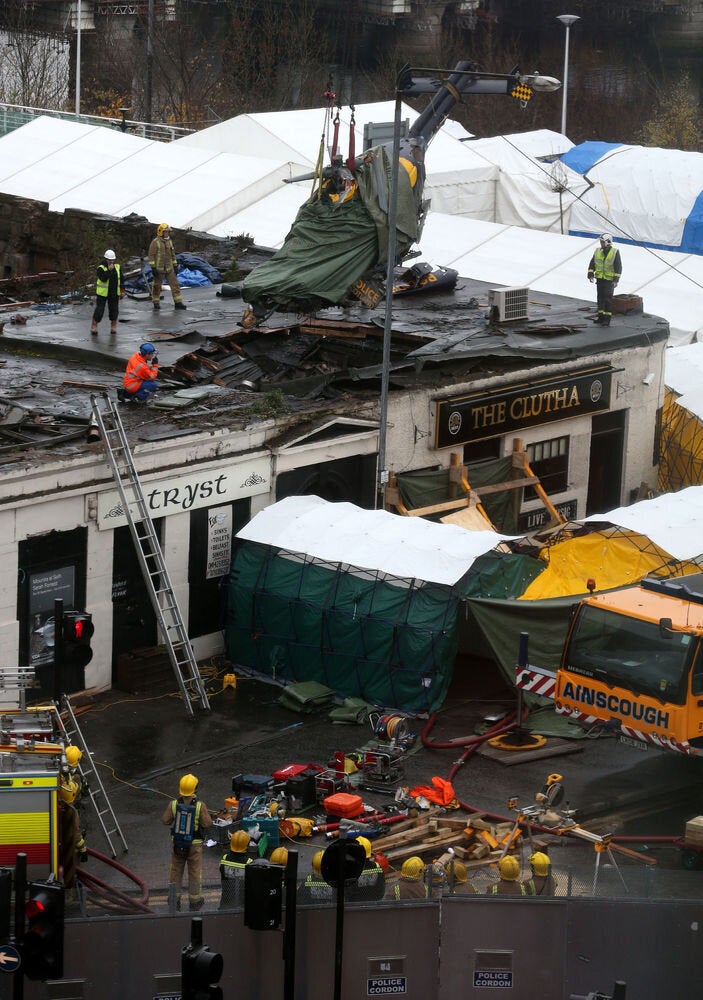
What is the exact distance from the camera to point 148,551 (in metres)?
23.7

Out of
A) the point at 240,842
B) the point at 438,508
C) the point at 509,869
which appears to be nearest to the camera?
the point at 509,869

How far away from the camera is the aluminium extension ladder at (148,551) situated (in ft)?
74.8

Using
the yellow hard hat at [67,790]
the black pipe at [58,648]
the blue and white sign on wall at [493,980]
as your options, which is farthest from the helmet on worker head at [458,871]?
the black pipe at [58,648]

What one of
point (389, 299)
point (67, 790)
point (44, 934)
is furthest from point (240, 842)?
point (389, 299)

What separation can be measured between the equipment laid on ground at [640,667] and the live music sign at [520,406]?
7.43 metres

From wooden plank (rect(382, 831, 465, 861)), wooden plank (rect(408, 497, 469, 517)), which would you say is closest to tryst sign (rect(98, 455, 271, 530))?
wooden plank (rect(408, 497, 469, 517))

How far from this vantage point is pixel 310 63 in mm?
84625

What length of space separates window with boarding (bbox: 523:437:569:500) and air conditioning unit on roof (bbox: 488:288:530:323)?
9.40 feet

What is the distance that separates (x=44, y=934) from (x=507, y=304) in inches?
828

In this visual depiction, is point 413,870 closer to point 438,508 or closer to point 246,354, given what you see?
point 438,508

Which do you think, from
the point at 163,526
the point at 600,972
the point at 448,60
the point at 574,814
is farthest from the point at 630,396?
the point at 448,60

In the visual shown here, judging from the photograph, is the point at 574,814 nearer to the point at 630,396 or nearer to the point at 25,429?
the point at 25,429

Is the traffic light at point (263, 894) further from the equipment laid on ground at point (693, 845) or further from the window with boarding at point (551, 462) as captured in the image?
the window with boarding at point (551, 462)

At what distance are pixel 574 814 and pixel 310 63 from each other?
2764 inches
